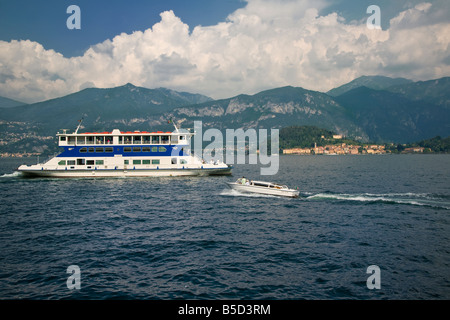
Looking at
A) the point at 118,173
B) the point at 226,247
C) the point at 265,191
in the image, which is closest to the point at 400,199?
the point at 265,191

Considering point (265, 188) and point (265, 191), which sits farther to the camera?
point (265, 191)

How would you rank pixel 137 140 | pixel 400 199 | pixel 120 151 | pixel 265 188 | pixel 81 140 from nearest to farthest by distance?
Answer: pixel 400 199 → pixel 265 188 → pixel 81 140 → pixel 120 151 → pixel 137 140

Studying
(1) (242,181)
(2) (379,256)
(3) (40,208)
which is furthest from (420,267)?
(3) (40,208)

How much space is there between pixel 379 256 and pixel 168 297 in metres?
13.6

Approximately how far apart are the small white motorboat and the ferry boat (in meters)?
18.7

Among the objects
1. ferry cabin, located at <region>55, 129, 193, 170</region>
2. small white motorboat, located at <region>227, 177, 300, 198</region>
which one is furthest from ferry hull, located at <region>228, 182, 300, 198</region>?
ferry cabin, located at <region>55, 129, 193, 170</region>

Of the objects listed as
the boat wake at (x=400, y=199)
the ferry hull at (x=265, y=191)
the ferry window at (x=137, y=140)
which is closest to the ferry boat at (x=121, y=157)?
the ferry window at (x=137, y=140)

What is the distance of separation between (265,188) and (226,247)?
20.6 meters

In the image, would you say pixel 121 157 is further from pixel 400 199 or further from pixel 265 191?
pixel 400 199

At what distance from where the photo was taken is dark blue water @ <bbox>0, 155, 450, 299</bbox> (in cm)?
1416

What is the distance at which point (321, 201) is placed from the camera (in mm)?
35938

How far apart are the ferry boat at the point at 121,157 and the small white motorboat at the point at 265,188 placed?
61.4 feet

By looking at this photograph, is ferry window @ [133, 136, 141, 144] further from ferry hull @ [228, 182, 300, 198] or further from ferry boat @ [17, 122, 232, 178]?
ferry hull @ [228, 182, 300, 198]

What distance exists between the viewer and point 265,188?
3981 cm
